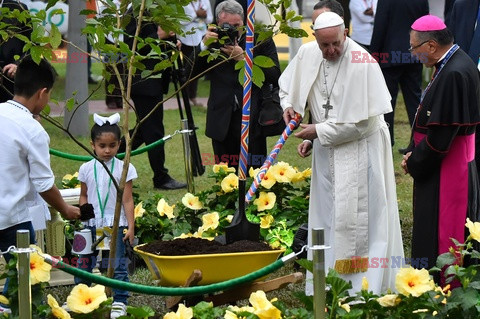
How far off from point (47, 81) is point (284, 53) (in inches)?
729

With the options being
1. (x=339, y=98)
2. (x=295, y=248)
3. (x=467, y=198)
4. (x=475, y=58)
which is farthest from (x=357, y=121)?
(x=475, y=58)

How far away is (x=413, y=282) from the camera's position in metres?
4.81

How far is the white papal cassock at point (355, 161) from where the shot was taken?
6.66 metres

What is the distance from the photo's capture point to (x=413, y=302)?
15.8ft

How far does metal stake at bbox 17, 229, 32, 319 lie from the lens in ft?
14.4

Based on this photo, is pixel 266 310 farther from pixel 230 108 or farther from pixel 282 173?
pixel 230 108

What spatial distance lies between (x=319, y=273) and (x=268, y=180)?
383 centimetres

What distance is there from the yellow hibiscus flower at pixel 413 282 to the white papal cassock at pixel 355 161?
1913mm

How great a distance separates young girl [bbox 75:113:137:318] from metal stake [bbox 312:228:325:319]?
7.80ft

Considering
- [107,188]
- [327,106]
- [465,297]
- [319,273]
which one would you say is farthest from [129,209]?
[465,297]

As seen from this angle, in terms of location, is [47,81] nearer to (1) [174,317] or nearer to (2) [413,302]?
(1) [174,317]

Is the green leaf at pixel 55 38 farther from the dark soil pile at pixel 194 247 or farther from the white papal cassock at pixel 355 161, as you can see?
the white papal cassock at pixel 355 161

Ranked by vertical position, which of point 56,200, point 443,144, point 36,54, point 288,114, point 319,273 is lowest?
point 319,273

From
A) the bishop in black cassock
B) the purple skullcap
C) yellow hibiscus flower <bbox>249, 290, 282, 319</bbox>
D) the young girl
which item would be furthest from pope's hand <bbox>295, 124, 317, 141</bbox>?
yellow hibiscus flower <bbox>249, 290, 282, 319</bbox>
